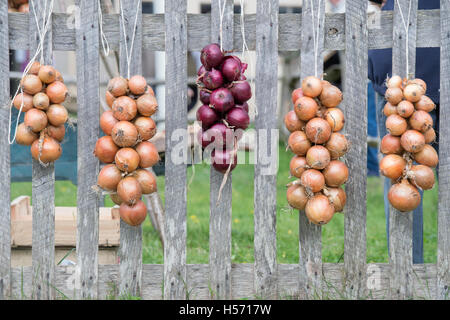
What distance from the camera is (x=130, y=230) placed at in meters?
2.74

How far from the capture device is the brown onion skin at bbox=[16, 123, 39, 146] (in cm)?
259

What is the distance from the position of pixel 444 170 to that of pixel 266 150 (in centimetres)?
84

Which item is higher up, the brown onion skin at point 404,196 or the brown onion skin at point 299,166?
the brown onion skin at point 299,166

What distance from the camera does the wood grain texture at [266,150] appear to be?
2670mm

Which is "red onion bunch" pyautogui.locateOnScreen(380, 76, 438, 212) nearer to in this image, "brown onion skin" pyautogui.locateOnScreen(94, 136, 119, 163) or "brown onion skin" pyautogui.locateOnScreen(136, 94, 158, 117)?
"brown onion skin" pyautogui.locateOnScreen(136, 94, 158, 117)

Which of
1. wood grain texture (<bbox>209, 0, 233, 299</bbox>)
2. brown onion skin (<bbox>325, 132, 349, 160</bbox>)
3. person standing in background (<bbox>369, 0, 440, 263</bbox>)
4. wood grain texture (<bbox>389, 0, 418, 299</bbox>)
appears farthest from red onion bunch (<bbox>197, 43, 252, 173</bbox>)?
person standing in background (<bbox>369, 0, 440, 263</bbox>)

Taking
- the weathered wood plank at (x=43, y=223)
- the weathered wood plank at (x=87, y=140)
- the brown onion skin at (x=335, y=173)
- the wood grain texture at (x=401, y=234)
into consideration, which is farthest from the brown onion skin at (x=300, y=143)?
the weathered wood plank at (x=43, y=223)

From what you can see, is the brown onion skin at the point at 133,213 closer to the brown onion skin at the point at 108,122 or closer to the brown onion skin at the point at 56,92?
the brown onion skin at the point at 108,122

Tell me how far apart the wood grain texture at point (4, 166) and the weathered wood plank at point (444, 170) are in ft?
6.65

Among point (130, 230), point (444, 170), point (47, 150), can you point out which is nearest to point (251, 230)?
point (130, 230)

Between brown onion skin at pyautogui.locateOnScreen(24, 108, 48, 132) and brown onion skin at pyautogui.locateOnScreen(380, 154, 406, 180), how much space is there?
1.52m

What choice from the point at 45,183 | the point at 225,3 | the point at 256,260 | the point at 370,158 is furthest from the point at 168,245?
the point at 370,158

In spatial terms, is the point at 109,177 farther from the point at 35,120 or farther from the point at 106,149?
the point at 35,120

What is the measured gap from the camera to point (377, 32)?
2693 mm
